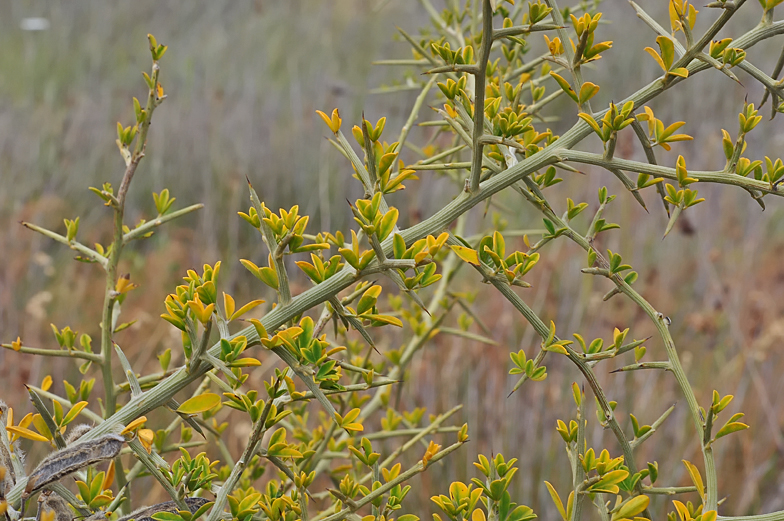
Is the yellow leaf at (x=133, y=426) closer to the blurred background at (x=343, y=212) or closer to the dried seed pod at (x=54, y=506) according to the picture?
the dried seed pod at (x=54, y=506)

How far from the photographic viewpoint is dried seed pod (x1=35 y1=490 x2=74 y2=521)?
1.57 ft

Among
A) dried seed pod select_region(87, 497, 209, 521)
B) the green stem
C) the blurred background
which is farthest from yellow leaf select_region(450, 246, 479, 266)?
the blurred background

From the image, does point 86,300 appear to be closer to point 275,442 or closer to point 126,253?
point 126,253

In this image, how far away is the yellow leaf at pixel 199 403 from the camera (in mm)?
479

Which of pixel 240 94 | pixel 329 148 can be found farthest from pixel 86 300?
pixel 240 94

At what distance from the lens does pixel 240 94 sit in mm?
4367

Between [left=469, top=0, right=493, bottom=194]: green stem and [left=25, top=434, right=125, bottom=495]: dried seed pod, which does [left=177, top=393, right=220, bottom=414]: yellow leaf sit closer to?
[left=25, top=434, right=125, bottom=495]: dried seed pod

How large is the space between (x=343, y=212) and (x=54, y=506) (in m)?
2.67

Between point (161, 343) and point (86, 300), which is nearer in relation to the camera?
point (161, 343)

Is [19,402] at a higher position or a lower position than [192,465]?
lower

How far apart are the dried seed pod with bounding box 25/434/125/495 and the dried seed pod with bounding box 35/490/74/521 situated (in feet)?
0.15

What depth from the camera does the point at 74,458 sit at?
44 cm

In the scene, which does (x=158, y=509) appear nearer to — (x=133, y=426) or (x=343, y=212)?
(x=133, y=426)

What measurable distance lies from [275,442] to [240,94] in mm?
4143
